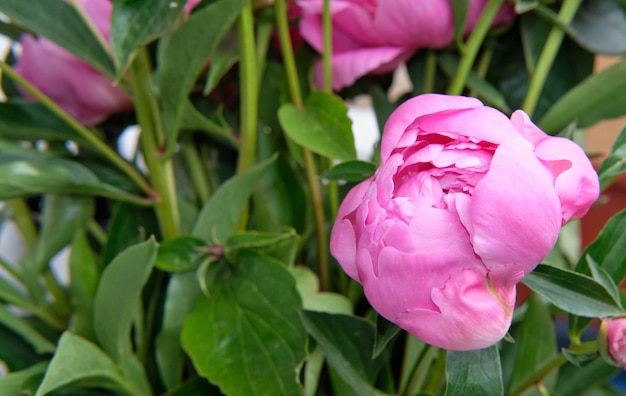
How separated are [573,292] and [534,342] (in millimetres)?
125

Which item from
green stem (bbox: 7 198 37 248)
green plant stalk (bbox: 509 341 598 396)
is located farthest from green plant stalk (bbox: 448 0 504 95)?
green stem (bbox: 7 198 37 248)

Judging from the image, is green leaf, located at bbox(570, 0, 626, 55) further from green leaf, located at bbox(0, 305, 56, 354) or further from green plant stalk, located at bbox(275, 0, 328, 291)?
green leaf, located at bbox(0, 305, 56, 354)

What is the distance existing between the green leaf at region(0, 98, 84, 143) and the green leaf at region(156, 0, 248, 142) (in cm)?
6

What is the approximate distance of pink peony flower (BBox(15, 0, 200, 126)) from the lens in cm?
Answer: 31

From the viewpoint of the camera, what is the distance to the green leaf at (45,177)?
28cm

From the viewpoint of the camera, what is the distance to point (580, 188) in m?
0.18

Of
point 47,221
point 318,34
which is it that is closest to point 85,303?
point 47,221

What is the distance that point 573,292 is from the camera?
20 centimetres

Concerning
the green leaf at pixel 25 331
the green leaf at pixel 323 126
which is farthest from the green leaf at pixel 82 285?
the green leaf at pixel 323 126

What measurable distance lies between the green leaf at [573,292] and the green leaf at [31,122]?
0.70 ft

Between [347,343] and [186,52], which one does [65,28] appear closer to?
[186,52]

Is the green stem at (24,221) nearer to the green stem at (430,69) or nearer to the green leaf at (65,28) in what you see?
the green leaf at (65,28)

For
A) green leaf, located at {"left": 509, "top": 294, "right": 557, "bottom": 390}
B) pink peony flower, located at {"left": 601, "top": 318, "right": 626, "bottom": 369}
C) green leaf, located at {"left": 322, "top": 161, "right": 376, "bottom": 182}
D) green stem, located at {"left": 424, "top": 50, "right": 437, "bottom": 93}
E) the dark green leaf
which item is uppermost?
green leaf, located at {"left": 322, "top": 161, "right": 376, "bottom": 182}

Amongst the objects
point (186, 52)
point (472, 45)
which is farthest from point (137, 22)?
point (472, 45)
